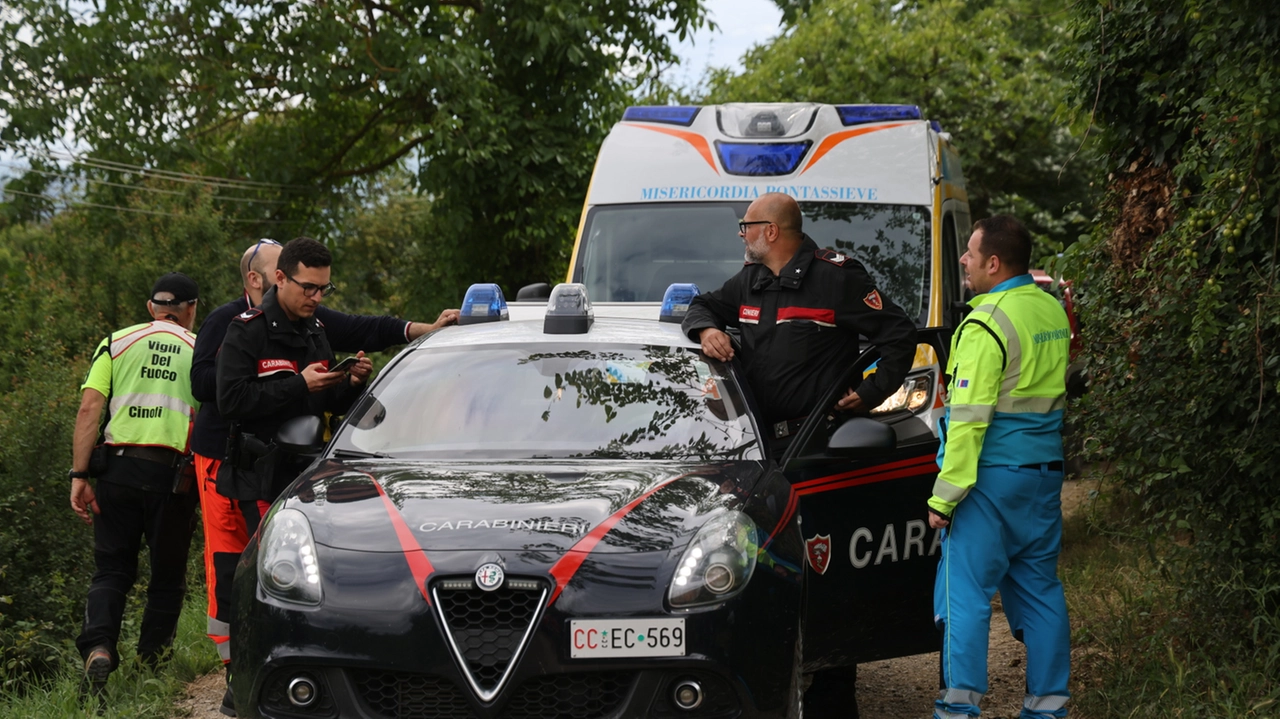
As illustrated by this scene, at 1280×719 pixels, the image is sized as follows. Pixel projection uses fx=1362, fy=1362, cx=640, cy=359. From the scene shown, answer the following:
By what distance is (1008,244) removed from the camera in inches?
194

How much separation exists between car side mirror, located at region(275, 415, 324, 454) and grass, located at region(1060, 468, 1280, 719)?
3.18 m

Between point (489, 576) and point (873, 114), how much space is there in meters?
5.54

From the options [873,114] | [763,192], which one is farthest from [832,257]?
[873,114]

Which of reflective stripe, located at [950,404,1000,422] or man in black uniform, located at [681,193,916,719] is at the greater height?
man in black uniform, located at [681,193,916,719]

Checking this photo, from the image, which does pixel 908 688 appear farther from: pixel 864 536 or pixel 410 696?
pixel 410 696

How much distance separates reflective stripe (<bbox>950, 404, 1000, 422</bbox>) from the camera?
15.3 ft

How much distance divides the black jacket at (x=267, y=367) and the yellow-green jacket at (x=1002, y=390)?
101 inches

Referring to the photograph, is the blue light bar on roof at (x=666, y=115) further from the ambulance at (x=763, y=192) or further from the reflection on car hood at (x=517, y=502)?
the reflection on car hood at (x=517, y=502)

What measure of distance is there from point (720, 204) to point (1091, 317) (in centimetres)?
260

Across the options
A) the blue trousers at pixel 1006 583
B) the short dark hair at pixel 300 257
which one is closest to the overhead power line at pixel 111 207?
the short dark hair at pixel 300 257

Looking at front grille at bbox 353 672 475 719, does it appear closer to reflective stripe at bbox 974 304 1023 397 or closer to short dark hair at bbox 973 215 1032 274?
reflective stripe at bbox 974 304 1023 397

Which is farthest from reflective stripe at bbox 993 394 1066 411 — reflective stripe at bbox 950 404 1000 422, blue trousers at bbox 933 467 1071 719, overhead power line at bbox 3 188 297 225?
overhead power line at bbox 3 188 297 225

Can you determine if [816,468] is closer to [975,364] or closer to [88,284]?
[975,364]

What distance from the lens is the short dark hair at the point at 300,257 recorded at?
5605 mm
